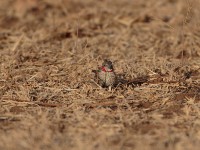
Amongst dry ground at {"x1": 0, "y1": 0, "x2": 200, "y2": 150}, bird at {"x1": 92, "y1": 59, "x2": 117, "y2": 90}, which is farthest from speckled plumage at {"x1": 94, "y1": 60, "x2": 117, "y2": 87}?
dry ground at {"x1": 0, "y1": 0, "x2": 200, "y2": 150}

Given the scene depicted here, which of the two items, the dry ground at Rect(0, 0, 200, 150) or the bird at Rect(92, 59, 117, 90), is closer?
the dry ground at Rect(0, 0, 200, 150)

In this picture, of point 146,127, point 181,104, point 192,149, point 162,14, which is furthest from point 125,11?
point 192,149

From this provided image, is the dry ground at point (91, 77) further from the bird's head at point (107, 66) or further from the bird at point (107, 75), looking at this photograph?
the bird's head at point (107, 66)

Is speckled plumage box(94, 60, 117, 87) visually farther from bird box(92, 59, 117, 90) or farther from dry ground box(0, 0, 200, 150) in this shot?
dry ground box(0, 0, 200, 150)

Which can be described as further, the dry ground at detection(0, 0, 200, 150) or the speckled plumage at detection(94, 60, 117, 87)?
the speckled plumage at detection(94, 60, 117, 87)

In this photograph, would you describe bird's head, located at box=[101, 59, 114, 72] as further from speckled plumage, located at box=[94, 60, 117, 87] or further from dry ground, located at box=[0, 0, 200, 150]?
dry ground, located at box=[0, 0, 200, 150]

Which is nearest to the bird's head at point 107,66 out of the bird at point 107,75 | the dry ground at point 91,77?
the bird at point 107,75

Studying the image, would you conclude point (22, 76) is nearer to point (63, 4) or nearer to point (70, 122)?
point (70, 122)

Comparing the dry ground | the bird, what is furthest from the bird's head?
the dry ground

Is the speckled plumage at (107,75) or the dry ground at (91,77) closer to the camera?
the dry ground at (91,77)
